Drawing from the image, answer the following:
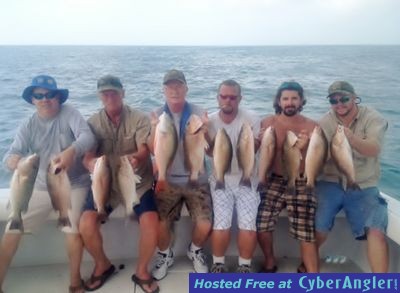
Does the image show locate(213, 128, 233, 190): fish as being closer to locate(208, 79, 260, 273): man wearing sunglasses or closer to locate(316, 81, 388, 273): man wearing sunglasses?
locate(208, 79, 260, 273): man wearing sunglasses

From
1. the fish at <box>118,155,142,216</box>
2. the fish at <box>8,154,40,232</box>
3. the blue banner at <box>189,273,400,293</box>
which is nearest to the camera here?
the blue banner at <box>189,273,400,293</box>

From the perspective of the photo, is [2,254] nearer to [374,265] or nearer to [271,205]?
[271,205]

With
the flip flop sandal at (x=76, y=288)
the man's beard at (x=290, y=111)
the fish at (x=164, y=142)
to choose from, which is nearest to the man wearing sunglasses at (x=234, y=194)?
the man's beard at (x=290, y=111)

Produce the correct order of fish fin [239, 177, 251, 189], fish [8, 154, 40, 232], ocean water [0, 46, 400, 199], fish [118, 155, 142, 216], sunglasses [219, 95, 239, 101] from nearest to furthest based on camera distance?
fish [8, 154, 40, 232] < fish [118, 155, 142, 216] < fish fin [239, 177, 251, 189] < sunglasses [219, 95, 239, 101] < ocean water [0, 46, 400, 199]

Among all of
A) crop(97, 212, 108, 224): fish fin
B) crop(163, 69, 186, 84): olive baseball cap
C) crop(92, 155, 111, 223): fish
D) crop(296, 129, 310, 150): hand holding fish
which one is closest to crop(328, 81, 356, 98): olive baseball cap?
crop(296, 129, 310, 150): hand holding fish

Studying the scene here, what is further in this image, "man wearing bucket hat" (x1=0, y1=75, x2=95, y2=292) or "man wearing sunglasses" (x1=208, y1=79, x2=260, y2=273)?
"man wearing sunglasses" (x1=208, y1=79, x2=260, y2=273)

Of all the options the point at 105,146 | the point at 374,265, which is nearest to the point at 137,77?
the point at 105,146

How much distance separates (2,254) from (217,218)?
147 centimetres

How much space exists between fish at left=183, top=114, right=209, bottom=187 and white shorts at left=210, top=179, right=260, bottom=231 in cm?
27

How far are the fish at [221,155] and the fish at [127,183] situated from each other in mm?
571

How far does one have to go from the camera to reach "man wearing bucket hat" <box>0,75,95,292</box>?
8.78 feet

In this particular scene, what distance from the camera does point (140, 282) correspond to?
109 inches

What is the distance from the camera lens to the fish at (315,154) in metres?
2.62

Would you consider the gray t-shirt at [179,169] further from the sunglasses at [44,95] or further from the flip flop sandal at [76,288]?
the flip flop sandal at [76,288]
